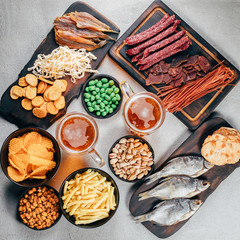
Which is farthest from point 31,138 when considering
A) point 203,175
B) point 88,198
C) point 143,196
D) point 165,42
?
point 203,175

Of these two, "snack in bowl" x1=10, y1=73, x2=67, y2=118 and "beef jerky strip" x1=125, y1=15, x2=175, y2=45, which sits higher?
"beef jerky strip" x1=125, y1=15, x2=175, y2=45

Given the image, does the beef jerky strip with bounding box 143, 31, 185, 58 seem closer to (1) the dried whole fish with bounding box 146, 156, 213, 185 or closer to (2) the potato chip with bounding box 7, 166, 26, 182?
(1) the dried whole fish with bounding box 146, 156, 213, 185

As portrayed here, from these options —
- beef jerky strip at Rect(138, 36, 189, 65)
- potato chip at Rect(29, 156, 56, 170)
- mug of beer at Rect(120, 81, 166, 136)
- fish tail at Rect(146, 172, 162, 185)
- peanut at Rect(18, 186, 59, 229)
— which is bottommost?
peanut at Rect(18, 186, 59, 229)

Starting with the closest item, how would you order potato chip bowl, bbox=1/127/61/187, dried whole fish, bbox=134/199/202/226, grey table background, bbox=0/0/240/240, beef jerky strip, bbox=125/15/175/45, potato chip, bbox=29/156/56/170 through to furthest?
potato chip, bbox=29/156/56/170, potato chip bowl, bbox=1/127/61/187, dried whole fish, bbox=134/199/202/226, beef jerky strip, bbox=125/15/175/45, grey table background, bbox=0/0/240/240

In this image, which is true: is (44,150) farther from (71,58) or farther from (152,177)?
(152,177)

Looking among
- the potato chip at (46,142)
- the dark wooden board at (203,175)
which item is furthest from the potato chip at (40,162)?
the dark wooden board at (203,175)

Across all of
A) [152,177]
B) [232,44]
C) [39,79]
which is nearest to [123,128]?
[152,177]

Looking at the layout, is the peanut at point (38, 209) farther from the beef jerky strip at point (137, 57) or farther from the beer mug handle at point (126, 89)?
the beef jerky strip at point (137, 57)

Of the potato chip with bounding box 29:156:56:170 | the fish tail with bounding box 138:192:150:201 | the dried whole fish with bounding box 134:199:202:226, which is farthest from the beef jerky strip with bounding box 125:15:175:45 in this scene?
the dried whole fish with bounding box 134:199:202:226
